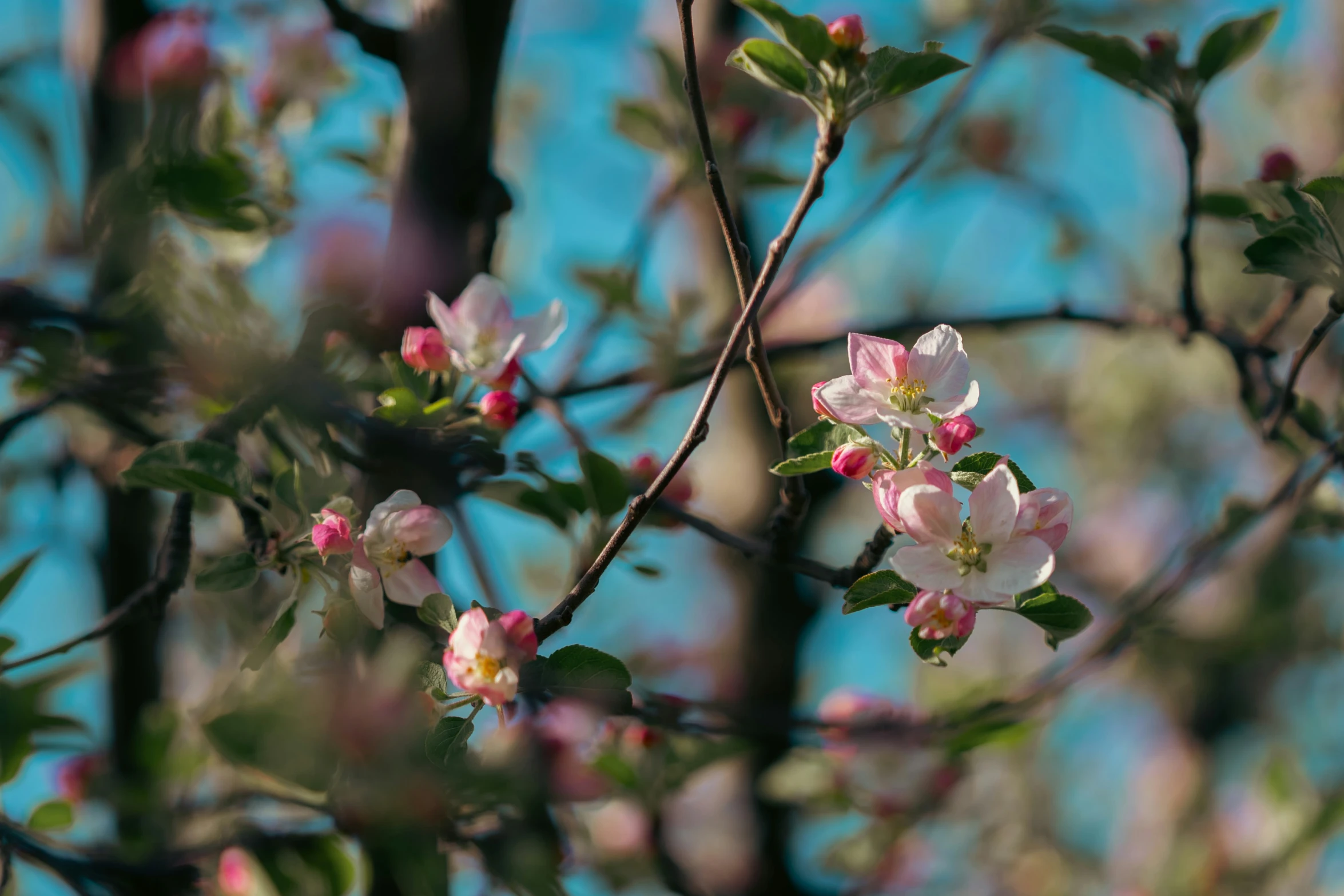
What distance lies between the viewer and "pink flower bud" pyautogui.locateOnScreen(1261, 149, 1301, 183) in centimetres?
121

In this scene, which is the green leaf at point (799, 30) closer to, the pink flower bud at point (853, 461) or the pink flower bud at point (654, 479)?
the pink flower bud at point (853, 461)

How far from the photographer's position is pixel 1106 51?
3.58ft

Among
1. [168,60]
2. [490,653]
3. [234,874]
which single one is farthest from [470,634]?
[168,60]

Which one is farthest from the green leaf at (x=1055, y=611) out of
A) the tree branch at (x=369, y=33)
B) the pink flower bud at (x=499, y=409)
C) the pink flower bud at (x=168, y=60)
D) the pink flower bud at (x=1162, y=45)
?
the pink flower bud at (x=168, y=60)

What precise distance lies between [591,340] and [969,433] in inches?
33.6

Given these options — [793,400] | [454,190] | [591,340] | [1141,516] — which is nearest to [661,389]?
[591,340]

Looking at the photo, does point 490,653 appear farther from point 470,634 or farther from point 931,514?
point 931,514

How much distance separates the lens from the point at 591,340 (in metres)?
1.53

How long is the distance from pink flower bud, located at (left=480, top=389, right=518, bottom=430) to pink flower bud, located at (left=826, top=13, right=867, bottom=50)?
0.44 m

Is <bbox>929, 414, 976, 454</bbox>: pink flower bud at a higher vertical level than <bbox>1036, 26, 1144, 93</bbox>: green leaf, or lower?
lower

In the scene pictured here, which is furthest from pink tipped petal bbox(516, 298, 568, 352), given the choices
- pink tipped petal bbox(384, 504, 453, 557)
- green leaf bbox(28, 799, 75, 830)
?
green leaf bbox(28, 799, 75, 830)

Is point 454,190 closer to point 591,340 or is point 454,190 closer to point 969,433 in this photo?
point 591,340

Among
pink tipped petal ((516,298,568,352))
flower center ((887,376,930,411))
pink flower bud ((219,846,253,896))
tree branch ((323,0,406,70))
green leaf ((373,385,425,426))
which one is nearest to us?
flower center ((887,376,930,411))

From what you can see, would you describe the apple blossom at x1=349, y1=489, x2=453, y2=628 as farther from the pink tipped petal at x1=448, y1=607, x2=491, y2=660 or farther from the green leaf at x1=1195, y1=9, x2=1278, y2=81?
the green leaf at x1=1195, y1=9, x2=1278, y2=81
